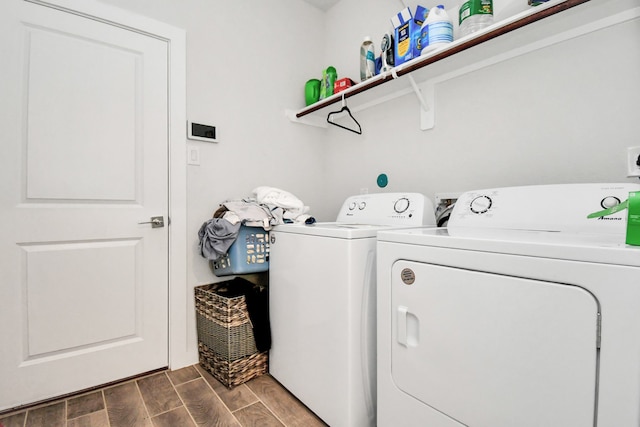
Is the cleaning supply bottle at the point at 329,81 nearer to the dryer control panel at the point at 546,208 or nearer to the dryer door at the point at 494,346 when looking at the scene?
the dryer control panel at the point at 546,208

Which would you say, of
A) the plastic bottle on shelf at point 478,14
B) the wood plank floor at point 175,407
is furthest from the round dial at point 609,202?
the wood plank floor at point 175,407

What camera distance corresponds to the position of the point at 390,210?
1629mm

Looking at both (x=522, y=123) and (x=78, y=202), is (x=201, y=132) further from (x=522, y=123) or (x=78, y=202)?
(x=522, y=123)

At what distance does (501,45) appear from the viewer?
135 cm

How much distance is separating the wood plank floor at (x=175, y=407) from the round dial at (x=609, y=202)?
135 centimetres

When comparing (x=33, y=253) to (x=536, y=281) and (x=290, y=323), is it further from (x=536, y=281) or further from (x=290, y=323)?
(x=536, y=281)

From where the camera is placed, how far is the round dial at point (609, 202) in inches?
37.9

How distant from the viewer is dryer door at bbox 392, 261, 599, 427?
0.68 metres

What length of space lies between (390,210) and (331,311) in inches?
25.8

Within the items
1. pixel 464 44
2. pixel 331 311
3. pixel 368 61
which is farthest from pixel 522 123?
pixel 331 311

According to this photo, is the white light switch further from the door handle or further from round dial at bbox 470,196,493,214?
round dial at bbox 470,196,493,214

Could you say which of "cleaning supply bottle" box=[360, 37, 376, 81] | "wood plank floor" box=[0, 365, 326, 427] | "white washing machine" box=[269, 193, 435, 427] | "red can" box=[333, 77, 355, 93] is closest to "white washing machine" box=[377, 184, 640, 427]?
"white washing machine" box=[269, 193, 435, 427]

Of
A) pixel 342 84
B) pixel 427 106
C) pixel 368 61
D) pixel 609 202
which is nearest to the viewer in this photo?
pixel 609 202

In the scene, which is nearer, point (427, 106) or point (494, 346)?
point (494, 346)
